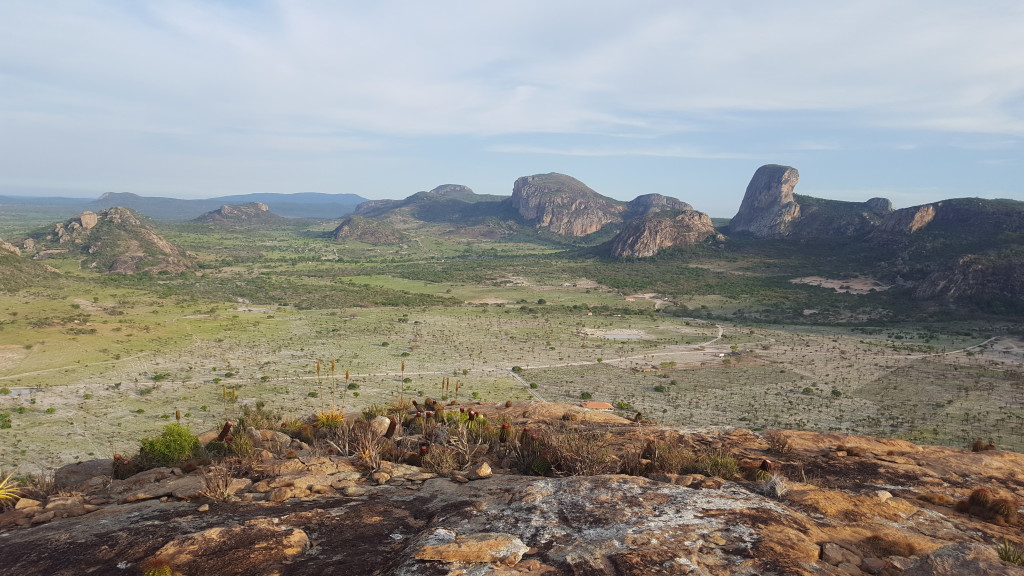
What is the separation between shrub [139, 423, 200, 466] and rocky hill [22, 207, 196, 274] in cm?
12546

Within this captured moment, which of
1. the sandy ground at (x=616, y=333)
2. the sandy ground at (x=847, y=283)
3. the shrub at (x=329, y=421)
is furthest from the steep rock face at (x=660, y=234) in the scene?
the shrub at (x=329, y=421)

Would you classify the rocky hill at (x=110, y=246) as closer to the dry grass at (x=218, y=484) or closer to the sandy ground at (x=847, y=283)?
the dry grass at (x=218, y=484)

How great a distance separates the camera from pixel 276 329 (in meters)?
64.0

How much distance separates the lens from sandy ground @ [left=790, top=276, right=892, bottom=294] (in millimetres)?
105000

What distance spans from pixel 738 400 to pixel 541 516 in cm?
3647

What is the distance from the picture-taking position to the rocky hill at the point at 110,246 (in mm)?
117188

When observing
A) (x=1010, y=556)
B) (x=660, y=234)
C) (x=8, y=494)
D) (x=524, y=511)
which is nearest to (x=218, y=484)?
(x=8, y=494)

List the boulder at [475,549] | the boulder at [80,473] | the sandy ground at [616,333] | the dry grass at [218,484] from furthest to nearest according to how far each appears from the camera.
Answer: the sandy ground at [616,333] → the boulder at [80,473] → the dry grass at [218,484] → the boulder at [475,549]

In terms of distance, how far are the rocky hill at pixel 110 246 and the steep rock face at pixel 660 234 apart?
123688 mm

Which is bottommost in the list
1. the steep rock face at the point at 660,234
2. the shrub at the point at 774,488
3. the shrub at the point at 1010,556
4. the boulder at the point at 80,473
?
the boulder at the point at 80,473

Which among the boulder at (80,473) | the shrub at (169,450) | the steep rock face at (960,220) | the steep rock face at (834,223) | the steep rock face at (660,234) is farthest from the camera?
the steep rock face at (660,234)

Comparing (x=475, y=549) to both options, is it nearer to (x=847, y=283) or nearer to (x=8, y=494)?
(x=8, y=494)

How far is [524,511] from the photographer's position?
25.5ft

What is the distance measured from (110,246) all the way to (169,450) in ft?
472
